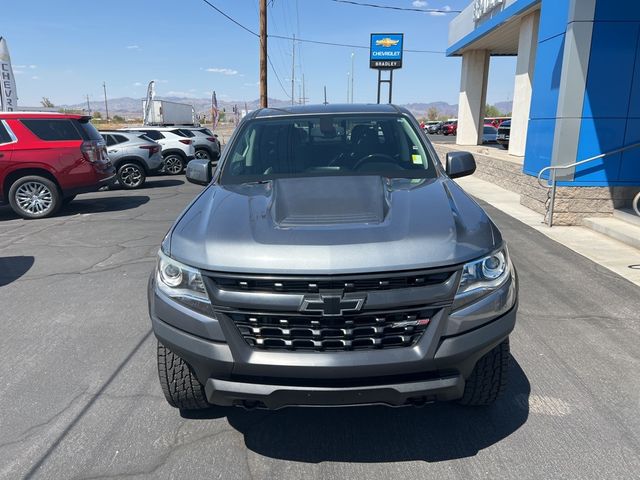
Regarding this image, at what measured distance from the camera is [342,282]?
2.21 m

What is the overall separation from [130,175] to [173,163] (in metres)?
2.87

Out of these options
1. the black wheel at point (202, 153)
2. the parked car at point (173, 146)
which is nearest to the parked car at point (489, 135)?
the black wheel at point (202, 153)

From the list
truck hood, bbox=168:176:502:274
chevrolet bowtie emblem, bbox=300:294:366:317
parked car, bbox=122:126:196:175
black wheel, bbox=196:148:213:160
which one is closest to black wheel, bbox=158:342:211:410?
truck hood, bbox=168:176:502:274

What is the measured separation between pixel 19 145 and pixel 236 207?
8.15m

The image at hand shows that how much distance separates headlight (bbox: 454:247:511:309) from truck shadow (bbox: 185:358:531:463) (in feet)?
2.98

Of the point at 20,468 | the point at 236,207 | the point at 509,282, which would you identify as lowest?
the point at 20,468

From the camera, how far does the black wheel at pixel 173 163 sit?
16172 millimetres

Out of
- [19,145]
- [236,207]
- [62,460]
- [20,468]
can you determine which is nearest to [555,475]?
[236,207]

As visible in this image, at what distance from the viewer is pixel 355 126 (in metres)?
3.90

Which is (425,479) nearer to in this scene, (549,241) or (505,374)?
(505,374)

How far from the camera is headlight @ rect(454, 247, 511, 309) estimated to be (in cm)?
230

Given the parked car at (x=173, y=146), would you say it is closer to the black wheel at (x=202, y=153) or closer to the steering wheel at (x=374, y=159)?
the black wheel at (x=202, y=153)

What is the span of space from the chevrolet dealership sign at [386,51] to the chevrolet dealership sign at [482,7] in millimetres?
14284

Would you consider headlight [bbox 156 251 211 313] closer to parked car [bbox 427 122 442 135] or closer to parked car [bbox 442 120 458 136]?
parked car [bbox 442 120 458 136]
